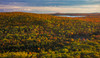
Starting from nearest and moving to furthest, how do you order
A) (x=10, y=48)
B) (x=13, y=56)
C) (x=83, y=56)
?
(x=13, y=56) < (x=83, y=56) < (x=10, y=48)

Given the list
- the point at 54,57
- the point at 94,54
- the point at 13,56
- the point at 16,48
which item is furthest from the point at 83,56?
the point at 16,48

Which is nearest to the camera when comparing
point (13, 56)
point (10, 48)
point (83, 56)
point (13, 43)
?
point (13, 56)

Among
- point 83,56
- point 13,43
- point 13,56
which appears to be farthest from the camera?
point 13,43

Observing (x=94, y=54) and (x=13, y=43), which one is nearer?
(x=94, y=54)

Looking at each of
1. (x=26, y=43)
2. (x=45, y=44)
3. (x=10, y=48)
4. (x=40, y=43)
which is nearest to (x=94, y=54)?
(x=45, y=44)

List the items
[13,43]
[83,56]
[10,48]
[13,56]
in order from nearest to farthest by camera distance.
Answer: [13,56], [83,56], [10,48], [13,43]

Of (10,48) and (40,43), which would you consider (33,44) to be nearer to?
(40,43)

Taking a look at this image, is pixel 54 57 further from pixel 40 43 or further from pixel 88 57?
pixel 40 43
